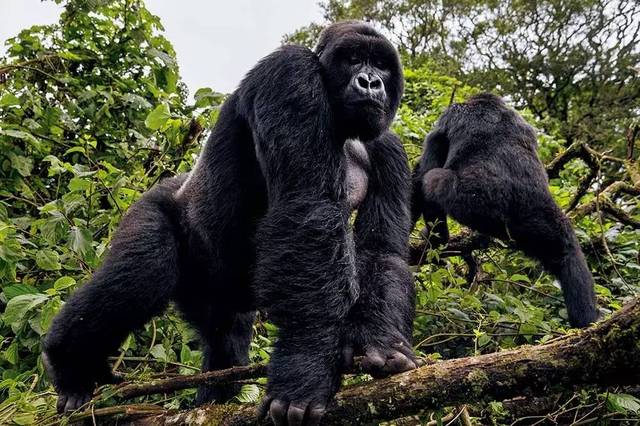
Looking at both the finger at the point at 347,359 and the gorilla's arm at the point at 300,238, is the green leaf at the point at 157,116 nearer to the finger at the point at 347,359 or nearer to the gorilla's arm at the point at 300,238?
the gorilla's arm at the point at 300,238

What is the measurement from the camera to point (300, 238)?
2713 millimetres

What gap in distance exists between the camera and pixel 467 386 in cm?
202

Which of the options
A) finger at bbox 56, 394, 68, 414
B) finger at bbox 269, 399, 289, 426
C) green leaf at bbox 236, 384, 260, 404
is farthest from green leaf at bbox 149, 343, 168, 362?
finger at bbox 269, 399, 289, 426

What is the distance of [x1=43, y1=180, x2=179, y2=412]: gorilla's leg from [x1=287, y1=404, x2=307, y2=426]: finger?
1.07 meters

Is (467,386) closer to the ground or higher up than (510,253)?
closer to the ground

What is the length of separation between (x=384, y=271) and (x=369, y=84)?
90 cm

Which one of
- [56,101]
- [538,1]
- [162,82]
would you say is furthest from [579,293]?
[538,1]

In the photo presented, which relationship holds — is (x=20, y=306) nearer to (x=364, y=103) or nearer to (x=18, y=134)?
(x=18, y=134)

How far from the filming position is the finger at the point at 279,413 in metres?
2.34

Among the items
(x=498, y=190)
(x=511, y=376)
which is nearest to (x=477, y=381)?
(x=511, y=376)

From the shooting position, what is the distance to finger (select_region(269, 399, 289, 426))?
2.34m

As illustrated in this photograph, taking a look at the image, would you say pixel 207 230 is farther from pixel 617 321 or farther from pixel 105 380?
pixel 617 321

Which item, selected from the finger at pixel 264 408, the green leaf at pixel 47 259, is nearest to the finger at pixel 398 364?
the finger at pixel 264 408

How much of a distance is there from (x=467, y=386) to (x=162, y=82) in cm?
448
